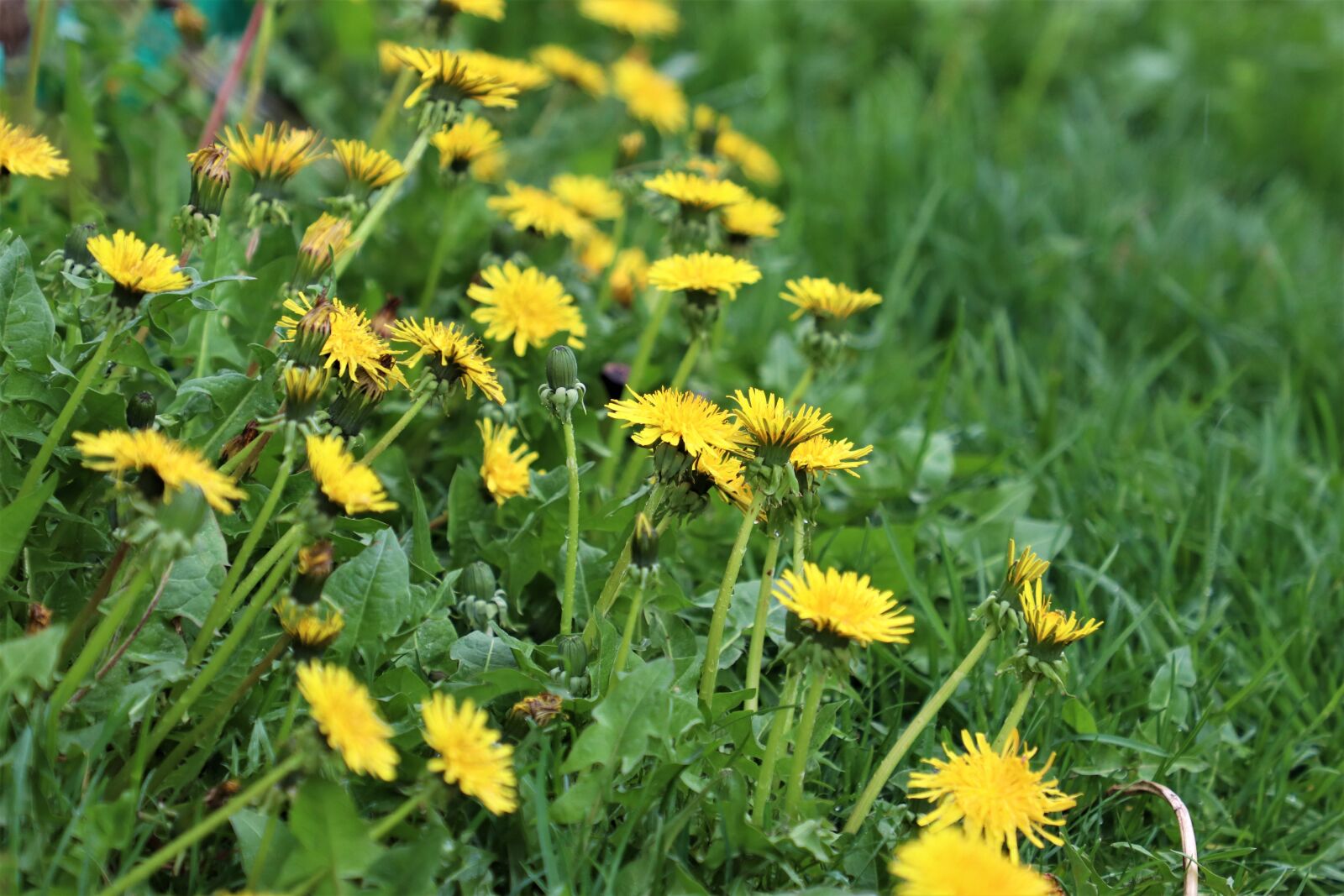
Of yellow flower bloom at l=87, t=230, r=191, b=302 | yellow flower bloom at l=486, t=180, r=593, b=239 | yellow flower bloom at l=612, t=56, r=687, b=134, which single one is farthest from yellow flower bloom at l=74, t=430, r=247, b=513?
yellow flower bloom at l=612, t=56, r=687, b=134

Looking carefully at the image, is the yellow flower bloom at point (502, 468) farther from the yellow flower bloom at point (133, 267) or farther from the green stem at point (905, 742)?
the green stem at point (905, 742)

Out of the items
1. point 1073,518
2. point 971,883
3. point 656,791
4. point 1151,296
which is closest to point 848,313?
point 1073,518

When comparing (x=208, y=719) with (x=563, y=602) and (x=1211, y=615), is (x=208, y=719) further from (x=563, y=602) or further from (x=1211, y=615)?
(x=1211, y=615)

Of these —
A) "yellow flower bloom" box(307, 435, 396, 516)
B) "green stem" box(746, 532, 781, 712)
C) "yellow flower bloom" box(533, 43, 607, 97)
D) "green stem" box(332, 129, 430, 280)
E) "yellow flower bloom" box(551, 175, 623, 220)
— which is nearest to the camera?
"yellow flower bloom" box(307, 435, 396, 516)

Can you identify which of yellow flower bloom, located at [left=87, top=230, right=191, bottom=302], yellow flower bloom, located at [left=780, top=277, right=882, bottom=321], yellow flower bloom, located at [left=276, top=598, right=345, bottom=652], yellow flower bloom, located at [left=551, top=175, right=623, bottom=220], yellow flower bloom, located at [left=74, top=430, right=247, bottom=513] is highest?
yellow flower bloom, located at [left=551, top=175, right=623, bottom=220]

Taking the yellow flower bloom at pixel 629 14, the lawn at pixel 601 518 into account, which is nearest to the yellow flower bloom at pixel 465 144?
the lawn at pixel 601 518

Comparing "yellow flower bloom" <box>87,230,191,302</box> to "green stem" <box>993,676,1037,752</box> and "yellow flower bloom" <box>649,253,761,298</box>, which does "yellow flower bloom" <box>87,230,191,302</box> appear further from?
"green stem" <box>993,676,1037,752</box>
